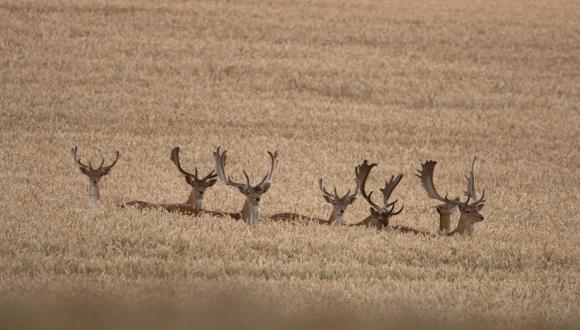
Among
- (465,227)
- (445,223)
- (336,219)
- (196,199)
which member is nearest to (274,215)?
(336,219)

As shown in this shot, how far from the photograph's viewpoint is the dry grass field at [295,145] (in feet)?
25.5

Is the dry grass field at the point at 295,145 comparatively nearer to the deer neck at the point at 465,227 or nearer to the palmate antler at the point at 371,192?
the deer neck at the point at 465,227

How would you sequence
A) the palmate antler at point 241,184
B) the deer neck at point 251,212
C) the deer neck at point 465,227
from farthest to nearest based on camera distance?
the deer neck at point 465,227 < the palmate antler at point 241,184 < the deer neck at point 251,212

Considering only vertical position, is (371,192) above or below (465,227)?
above

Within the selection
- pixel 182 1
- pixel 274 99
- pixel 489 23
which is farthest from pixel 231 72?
pixel 489 23

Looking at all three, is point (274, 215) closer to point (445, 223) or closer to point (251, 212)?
point (251, 212)

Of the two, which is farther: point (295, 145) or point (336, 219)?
point (295, 145)

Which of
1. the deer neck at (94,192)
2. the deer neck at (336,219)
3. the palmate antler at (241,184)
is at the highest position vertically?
the palmate antler at (241,184)

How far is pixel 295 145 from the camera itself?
1991 cm

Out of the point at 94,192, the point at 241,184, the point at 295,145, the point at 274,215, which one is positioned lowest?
the point at 274,215

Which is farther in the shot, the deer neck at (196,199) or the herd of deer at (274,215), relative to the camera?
the deer neck at (196,199)

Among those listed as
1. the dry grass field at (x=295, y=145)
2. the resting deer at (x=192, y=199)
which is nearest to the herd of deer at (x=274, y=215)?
the resting deer at (x=192, y=199)

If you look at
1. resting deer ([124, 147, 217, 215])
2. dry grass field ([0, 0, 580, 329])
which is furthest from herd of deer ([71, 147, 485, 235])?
dry grass field ([0, 0, 580, 329])

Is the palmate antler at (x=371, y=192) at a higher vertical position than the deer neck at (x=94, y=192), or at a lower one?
higher
